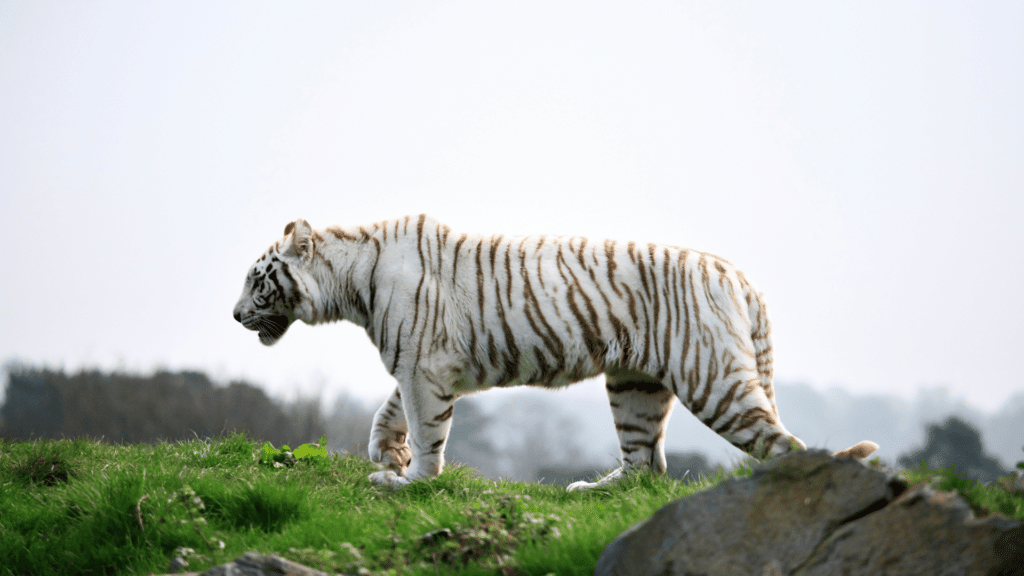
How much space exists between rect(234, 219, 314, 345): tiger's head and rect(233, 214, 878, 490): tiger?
1 centimetres

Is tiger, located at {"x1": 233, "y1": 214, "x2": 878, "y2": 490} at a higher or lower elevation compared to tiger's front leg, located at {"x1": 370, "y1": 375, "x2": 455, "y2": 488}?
higher

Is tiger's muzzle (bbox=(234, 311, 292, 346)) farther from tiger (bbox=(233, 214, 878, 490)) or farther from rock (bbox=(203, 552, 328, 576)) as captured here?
rock (bbox=(203, 552, 328, 576))

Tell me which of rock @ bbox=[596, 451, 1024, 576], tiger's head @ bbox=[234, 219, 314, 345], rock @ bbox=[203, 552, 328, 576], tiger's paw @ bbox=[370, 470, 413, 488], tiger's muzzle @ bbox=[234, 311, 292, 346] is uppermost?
tiger's head @ bbox=[234, 219, 314, 345]

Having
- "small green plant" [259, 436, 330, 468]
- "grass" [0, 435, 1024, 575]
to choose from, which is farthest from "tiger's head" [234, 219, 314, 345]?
"grass" [0, 435, 1024, 575]

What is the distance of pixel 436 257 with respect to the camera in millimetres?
5117

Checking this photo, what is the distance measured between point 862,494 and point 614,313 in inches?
94.3

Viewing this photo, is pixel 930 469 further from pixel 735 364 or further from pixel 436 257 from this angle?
pixel 436 257

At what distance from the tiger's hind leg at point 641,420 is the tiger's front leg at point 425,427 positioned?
1.22m

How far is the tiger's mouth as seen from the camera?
18.0ft

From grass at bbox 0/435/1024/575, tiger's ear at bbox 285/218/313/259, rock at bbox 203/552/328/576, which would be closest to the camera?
rock at bbox 203/552/328/576

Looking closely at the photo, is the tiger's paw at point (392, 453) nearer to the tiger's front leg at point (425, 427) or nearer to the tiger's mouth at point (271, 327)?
the tiger's front leg at point (425, 427)

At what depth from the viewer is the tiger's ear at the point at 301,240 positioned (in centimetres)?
522

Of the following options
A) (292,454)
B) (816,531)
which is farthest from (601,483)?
(816,531)

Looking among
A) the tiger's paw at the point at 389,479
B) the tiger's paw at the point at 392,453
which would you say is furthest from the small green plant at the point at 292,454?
the tiger's paw at the point at 389,479
